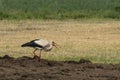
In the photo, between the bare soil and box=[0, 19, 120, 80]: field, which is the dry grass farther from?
the bare soil

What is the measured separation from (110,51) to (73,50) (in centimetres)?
113

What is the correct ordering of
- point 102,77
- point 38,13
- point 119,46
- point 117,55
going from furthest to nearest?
point 38,13
point 119,46
point 117,55
point 102,77

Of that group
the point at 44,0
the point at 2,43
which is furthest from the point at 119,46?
the point at 44,0

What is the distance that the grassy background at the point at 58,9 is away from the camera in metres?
33.9

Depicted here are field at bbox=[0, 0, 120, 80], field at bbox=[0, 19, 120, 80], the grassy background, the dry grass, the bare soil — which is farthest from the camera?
the grassy background

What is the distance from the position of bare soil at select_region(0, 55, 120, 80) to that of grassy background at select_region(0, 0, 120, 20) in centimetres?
1869

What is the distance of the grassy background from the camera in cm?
3391

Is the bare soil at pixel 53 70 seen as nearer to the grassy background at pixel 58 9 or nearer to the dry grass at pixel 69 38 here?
the dry grass at pixel 69 38

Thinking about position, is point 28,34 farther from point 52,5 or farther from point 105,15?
point 52,5

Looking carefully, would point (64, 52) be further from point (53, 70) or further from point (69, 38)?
point (53, 70)

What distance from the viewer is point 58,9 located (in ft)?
125

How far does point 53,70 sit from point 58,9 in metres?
25.3

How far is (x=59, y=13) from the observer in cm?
3509

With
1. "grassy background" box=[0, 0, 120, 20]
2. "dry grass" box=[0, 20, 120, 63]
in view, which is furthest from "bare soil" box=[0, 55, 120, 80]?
"grassy background" box=[0, 0, 120, 20]
